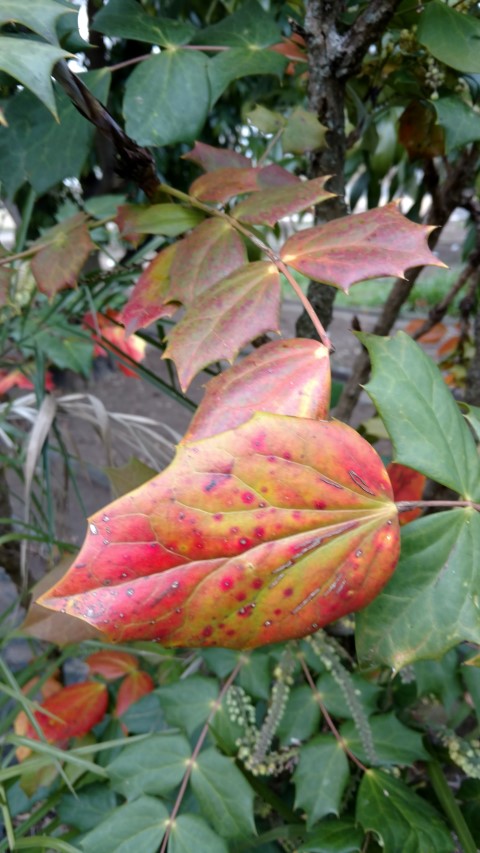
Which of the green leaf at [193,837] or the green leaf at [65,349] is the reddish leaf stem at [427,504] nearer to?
the green leaf at [193,837]

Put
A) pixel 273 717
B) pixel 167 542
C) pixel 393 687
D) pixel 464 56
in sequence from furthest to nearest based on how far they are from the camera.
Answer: pixel 393 687
pixel 273 717
pixel 464 56
pixel 167 542

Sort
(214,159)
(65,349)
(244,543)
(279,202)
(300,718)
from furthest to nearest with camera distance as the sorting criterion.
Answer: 1. (65,349)
2. (300,718)
3. (214,159)
4. (279,202)
5. (244,543)

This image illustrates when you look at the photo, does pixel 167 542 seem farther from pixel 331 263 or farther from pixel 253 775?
pixel 253 775

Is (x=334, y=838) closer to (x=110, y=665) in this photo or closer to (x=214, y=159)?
(x=110, y=665)

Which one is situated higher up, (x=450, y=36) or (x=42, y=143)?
(x=450, y=36)

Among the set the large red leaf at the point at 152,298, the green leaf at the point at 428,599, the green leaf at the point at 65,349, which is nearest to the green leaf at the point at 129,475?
the large red leaf at the point at 152,298

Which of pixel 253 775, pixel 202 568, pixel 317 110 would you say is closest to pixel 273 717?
pixel 253 775

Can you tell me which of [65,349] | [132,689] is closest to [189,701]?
[132,689]
